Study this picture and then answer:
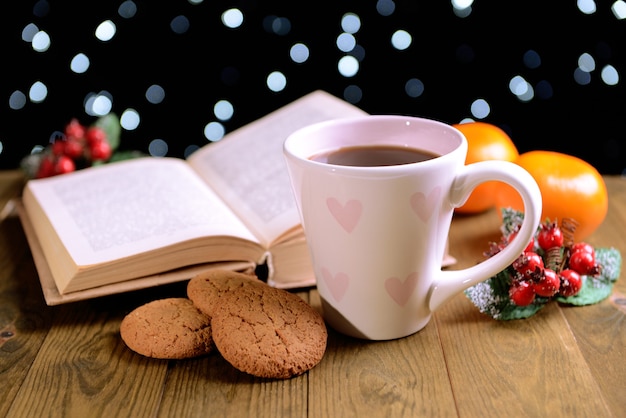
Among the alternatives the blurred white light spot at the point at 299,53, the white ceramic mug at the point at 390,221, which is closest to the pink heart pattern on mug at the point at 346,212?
the white ceramic mug at the point at 390,221

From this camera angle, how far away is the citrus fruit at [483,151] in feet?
3.33

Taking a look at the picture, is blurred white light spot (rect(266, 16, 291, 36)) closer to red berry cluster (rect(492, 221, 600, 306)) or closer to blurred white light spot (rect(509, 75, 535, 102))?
blurred white light spot (rect(509, 75, 535, 102))

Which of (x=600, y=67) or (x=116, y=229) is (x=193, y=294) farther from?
(x=600, y=67)

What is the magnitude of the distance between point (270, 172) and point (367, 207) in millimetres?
381

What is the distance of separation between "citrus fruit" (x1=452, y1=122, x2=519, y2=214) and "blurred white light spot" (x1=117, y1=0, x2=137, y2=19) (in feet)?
2.26

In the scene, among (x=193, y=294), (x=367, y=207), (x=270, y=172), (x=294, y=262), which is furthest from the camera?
(x=270, y=172)

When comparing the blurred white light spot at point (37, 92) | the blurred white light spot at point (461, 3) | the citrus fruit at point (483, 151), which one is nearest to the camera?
A: the citrus fruit at point (483, 151)

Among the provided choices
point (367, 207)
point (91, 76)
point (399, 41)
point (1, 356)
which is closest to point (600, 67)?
point (399, 41)

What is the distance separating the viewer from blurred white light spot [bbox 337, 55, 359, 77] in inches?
54.7

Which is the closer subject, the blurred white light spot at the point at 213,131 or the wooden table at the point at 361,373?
the wooden table at the point at 361,373

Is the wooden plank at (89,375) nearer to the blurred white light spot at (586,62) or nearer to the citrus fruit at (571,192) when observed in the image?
the citrus fruit at (571,192)

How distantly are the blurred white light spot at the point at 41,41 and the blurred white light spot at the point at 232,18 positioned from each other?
1.14ft

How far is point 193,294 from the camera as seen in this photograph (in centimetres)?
77

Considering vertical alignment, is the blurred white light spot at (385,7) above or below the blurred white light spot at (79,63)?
above
